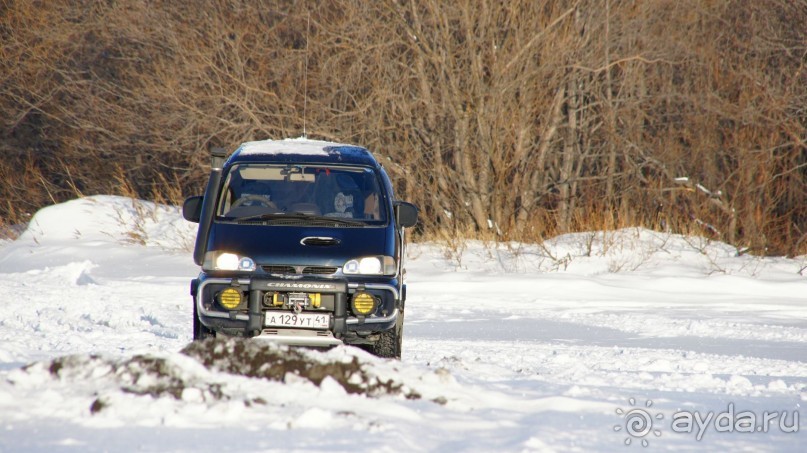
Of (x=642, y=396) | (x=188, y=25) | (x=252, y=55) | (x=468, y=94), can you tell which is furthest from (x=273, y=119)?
(x=642, y=396)

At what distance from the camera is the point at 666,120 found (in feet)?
71.5

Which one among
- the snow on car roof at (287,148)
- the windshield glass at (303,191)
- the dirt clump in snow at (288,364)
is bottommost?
the dirt clump in snow at (288,364)

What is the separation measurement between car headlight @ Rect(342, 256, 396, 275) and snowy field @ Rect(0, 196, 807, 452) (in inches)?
31.5

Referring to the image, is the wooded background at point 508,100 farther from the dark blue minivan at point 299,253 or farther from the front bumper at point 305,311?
the front bumper at point 305,311

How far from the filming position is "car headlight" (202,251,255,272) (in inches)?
Answer: 304

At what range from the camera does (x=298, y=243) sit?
7.82m

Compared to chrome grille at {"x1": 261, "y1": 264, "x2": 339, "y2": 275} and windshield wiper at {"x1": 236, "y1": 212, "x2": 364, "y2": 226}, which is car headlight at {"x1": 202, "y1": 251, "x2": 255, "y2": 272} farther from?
windshield wiper at {"x1": 236, "y1": 212, "x2": 364, "y2": 226}

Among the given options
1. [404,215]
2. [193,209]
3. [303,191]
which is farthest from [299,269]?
[193,209]

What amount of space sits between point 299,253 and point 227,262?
1.80 feet

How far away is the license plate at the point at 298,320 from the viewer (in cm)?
757

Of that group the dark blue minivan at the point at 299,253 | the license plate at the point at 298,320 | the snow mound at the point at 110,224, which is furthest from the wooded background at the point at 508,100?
the license plate at the point at 298,320

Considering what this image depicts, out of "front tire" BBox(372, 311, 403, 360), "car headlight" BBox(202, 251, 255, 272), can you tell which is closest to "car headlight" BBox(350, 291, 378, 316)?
"front tire" BBox(372, 311, 403, 360)

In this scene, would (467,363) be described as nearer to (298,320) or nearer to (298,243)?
(298,320)

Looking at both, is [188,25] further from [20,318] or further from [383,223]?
[383,223]
